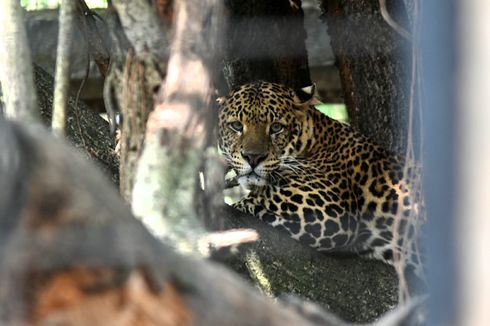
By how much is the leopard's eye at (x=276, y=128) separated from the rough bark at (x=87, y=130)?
98 cm

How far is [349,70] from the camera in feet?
14.6

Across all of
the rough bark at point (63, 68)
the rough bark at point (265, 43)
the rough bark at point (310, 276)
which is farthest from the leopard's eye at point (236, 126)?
the rough bark at point (63, 68)

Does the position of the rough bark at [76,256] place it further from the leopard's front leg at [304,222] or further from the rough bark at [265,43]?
the rough bark at [265,43]

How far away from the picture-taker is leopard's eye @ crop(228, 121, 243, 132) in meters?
4.32

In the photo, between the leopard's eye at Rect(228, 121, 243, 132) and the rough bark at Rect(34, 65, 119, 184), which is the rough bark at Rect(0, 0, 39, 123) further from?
the leopard's eye at Rect(228, 121, 243, 132)

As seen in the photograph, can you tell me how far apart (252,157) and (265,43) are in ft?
1.93

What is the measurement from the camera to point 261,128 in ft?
14.2

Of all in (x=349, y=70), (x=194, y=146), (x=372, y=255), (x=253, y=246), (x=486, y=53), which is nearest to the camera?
(x=486, y=53)

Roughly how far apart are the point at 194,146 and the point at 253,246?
1.51m

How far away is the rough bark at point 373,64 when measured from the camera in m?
Answer: 4.16

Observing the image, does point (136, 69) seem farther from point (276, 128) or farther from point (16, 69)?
point (276, 128)

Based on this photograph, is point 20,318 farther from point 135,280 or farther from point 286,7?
A: point 286,7

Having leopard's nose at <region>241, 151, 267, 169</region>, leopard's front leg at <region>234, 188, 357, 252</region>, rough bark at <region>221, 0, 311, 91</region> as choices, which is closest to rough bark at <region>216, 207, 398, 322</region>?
leopard's front leg at <region>234, 188, 357, 252</region>

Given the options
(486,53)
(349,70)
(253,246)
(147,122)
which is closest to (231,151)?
(349,70)
